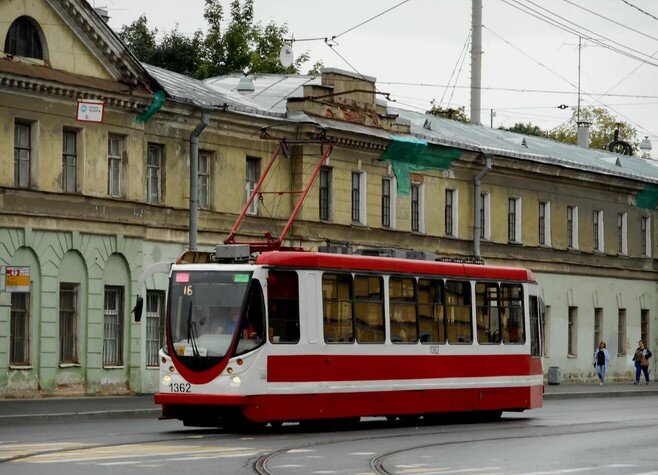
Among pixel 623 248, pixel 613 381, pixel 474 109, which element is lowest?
pixel 613 381

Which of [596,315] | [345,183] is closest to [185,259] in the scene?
[345,183]

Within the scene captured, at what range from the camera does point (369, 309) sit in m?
27.0

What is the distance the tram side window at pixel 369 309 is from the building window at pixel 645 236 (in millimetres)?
40080

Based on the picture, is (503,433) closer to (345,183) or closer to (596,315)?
(345,183)

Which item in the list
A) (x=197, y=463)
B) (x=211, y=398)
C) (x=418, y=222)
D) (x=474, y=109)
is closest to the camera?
(x=197, y=463)

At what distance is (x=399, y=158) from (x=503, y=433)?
25.1 metres

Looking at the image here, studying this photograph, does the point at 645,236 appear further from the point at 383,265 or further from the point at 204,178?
the point at 383,265

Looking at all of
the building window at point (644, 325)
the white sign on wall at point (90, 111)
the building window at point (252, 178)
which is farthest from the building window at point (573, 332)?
the white sign on wall at point (90, 111)

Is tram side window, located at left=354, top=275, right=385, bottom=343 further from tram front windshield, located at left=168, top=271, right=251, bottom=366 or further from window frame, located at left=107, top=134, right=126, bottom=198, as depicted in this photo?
window frame, located at left=107, top=134, right=126, bottom=198

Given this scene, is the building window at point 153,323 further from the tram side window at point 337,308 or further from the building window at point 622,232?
the building window at point 622,232

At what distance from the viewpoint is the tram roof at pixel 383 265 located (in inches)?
1000

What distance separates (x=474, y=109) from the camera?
69750 mm

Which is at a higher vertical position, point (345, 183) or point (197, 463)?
point (345, 183)

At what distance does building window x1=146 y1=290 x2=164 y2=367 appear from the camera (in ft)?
Answer: 134
